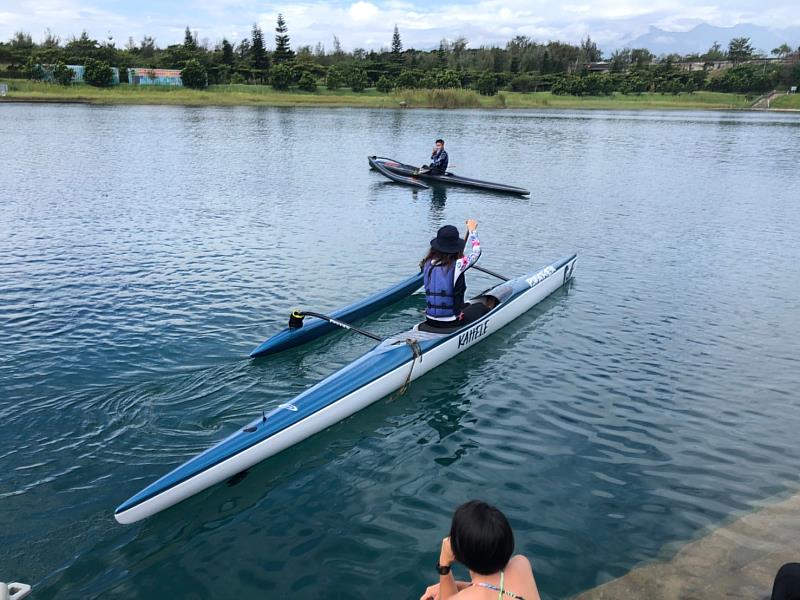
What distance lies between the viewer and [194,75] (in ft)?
295

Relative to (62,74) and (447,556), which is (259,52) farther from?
(447,556)

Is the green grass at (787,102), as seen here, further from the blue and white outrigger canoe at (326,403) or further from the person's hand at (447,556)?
the person's hand at (447,556)

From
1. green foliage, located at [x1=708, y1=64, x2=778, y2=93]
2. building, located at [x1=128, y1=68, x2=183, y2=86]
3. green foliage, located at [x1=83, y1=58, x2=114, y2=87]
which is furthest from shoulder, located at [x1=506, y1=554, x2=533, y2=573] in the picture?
green foliage, located at [x1=708, y1=64, x2=778, y2=93]

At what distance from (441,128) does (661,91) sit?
70.0m

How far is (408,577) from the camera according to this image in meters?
6.02

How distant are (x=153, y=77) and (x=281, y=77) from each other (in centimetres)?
1897

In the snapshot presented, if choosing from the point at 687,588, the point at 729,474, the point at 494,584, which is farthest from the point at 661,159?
the point at 494,584

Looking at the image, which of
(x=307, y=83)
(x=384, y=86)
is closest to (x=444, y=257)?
(x=307, y=83)

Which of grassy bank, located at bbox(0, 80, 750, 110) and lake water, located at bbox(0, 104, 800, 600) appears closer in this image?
lake water, located at bbox(0, 104, 800, 600)

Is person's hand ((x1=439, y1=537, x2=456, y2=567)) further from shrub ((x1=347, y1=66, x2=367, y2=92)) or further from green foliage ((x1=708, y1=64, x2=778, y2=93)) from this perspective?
green foliage ((x1=708, y1=64, x2=778, y2=93))

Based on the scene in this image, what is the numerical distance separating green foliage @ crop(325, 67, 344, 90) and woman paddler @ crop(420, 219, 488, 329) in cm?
9178

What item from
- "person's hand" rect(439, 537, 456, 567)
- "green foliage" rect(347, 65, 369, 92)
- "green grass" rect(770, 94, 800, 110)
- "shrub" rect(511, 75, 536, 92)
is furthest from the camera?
"shrub" rect(511, 75, 536, 92)

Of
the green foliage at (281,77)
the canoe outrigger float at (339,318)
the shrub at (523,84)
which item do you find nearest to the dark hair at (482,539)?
the canoe outrigger float at (339,318)

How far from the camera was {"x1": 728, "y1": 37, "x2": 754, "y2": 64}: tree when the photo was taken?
145 metres
